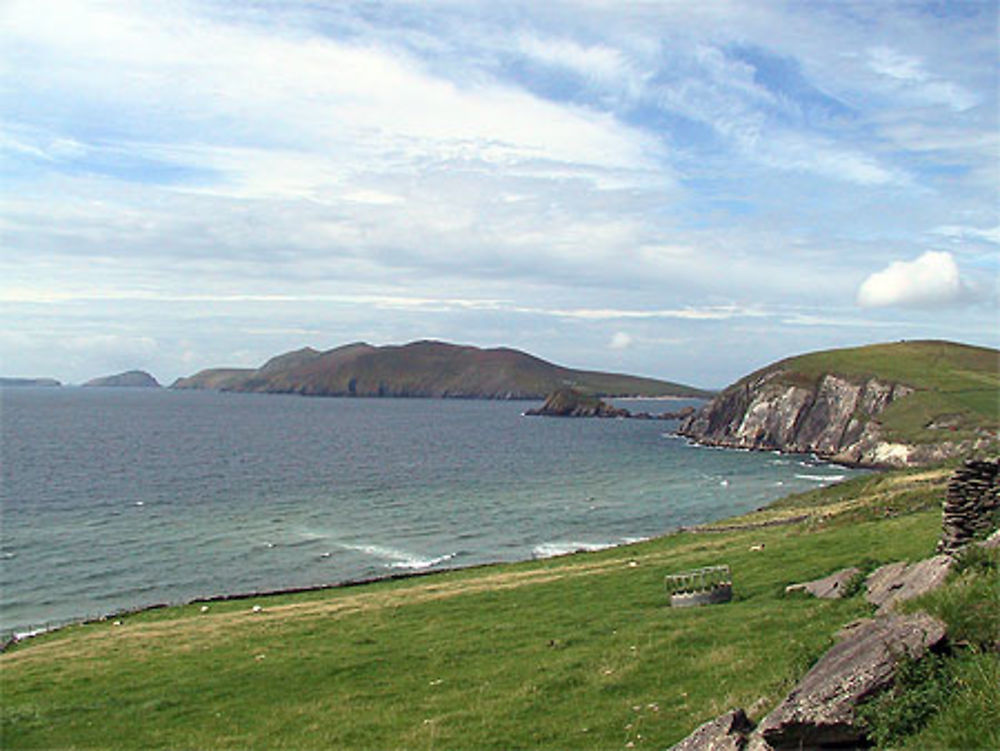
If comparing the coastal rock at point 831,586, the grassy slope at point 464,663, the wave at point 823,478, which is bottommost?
the wave at point 823,478

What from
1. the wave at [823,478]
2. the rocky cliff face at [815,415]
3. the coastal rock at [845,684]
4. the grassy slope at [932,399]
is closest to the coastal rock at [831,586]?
the coastal rock at [845,684]

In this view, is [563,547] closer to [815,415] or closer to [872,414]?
[872,414]

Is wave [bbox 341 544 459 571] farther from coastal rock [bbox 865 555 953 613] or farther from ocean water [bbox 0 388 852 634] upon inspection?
coastal rock [bbox 865 555 953 613]

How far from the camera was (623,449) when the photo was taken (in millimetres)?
180750

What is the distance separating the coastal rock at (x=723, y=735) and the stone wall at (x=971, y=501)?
1479 cm

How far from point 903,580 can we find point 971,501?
161 inches

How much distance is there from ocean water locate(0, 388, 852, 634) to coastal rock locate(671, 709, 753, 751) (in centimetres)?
5078

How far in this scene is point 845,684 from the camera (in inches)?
490

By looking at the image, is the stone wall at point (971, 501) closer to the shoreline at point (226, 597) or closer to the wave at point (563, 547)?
the shoreline at point (226, 597)

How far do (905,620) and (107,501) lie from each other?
334 ft

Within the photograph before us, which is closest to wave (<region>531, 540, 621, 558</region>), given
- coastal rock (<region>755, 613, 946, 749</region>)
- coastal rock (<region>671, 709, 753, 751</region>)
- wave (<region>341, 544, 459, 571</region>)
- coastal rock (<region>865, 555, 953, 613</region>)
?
wave (<region>341, 544, 459, 571</region>)

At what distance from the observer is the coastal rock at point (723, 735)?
41.0 feet

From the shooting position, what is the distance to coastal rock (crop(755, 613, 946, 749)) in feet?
38.9

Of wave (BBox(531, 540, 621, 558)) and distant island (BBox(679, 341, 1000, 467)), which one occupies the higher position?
distant island (BBox(679, 341, 1000, 467))
